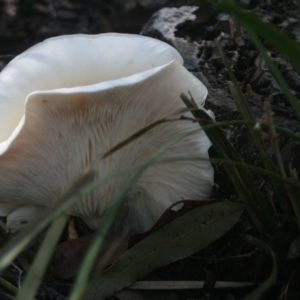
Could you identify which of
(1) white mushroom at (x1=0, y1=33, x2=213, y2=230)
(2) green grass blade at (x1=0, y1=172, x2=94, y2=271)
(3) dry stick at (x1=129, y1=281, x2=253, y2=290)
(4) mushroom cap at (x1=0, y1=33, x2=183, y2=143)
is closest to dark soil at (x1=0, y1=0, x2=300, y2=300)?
(3) dry stick at (x1=129, y1=281, x2=253, y2=290)

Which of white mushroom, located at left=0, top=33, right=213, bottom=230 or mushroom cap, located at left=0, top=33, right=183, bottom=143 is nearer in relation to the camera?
white mushroom, located at left=0, top=33, right=213, bottom=230

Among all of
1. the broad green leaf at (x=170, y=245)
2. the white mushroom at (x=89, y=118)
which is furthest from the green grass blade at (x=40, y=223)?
the broad green leaf at (x=170, y=245)

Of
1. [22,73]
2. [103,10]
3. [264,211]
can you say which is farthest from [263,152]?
[103,10]

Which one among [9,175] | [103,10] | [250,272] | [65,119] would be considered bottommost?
[103,10]

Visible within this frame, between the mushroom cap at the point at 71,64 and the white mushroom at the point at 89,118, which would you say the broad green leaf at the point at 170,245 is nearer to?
the white mushroom at the point at 89,118

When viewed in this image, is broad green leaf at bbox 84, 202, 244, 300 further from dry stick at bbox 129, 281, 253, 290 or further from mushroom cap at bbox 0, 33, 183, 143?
mushroom cap at bbox 0, 33, 183, 143

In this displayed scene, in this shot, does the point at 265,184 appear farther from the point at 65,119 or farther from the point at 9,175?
the point at 9,175
